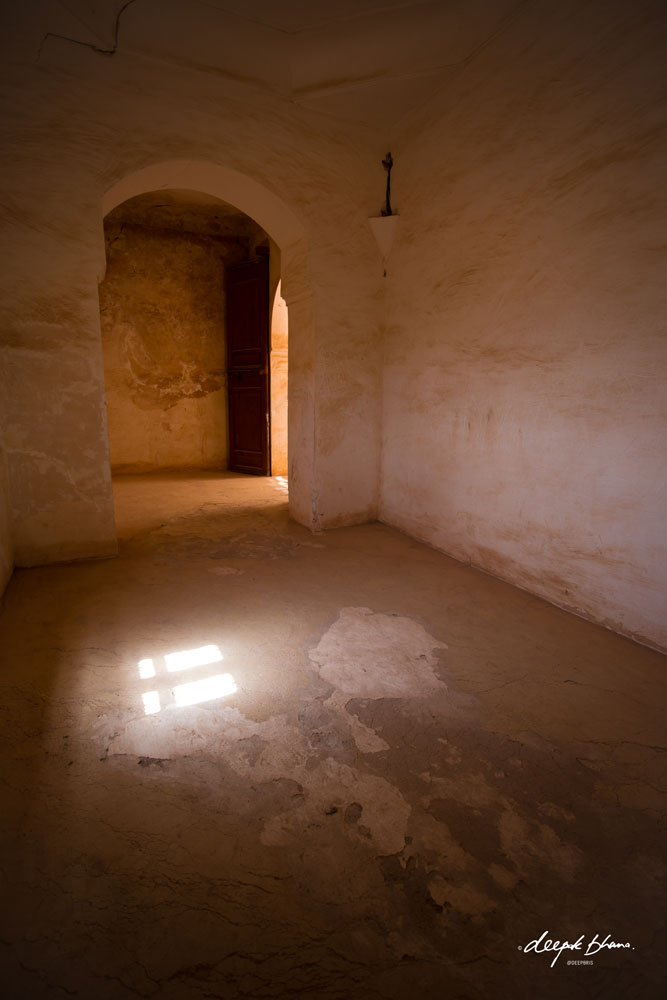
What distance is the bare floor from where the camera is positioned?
1.21 m

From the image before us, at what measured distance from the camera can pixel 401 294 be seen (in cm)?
452

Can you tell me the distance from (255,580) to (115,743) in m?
1.74

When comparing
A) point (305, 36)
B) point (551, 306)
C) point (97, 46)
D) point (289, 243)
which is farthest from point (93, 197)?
point (551, 306)

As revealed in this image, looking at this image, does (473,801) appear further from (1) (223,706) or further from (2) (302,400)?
(2) (302,400)

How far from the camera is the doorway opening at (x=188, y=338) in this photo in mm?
7449

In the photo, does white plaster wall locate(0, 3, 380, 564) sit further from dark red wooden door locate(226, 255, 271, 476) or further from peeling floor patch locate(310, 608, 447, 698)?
dark red wooden door locate(226, 255, 271, 476)

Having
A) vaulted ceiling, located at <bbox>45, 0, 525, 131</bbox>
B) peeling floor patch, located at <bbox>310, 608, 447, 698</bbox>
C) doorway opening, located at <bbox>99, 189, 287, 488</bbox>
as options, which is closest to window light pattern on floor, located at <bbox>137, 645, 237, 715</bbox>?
peeling floor patch, located at <bbox>310, 608, 447, 698</bbox>

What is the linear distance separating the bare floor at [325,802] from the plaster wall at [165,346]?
541 cm

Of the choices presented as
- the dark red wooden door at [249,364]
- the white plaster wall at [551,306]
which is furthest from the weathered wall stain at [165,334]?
the white plaster wall at [551,306]

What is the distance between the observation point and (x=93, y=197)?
353 cm

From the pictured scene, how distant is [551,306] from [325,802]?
10.0ft

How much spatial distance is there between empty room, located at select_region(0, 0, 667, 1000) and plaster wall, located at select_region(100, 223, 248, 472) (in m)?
2.96

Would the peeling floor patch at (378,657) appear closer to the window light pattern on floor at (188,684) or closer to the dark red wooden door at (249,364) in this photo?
the window light pattern on floor at (188,684)

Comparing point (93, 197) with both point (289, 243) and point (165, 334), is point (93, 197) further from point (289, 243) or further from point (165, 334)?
point (165, 334)
